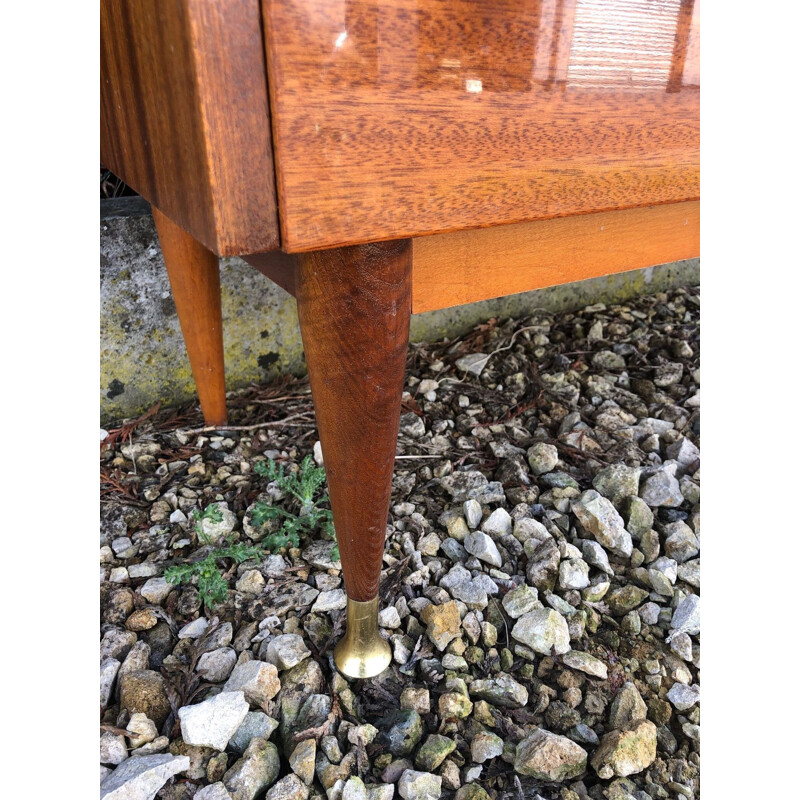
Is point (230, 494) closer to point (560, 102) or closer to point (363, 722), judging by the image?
point (363, 722)

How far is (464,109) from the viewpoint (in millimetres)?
520

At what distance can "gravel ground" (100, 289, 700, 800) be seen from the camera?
82cm

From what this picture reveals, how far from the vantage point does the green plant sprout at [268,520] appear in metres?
1.04

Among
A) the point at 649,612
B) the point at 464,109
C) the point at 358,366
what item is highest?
the point at 464,109

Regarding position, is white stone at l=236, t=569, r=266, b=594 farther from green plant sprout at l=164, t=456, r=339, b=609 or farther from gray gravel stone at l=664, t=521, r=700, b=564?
gray gravel stone at l=664, t=521, r=700, b=564

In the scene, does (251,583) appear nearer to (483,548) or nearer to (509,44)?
(483,548)

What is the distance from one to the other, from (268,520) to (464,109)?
820mm

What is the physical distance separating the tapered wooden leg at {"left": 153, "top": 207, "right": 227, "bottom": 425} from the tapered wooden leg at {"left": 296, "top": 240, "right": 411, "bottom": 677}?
0.57m

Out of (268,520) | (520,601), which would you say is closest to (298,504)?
(268,520)

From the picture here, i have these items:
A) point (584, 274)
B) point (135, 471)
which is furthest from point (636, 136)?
point (135, 471)

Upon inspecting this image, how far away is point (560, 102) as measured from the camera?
57 centimetres

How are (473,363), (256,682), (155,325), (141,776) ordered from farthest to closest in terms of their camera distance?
(473,363) → (155,325) → (256,682) → (141,776)

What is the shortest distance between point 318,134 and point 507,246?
35cm

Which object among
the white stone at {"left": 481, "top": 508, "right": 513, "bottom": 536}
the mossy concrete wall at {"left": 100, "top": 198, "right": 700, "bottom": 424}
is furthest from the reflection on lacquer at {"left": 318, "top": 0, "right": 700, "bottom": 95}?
the mossy concrete wall at {"left": 100, "top": 198, "right": 700, "bottom": 424}
